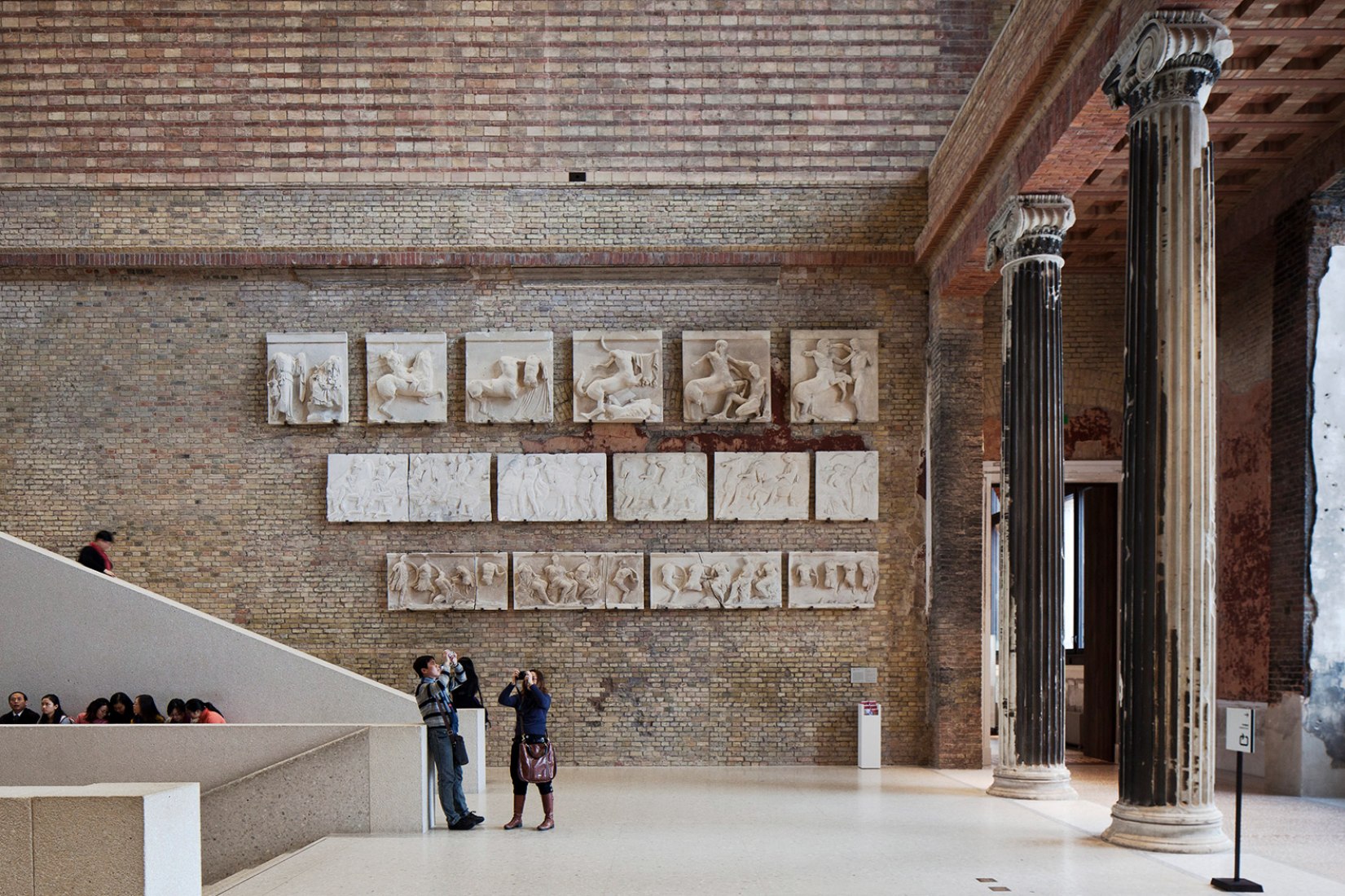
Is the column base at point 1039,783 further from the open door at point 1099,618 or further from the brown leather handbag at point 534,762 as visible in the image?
the brown leather handbag at point 534,762

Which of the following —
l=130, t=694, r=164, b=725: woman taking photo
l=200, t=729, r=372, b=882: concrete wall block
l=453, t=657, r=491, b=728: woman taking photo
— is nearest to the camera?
l=200, t=729, r=372, b=882: concrete wall block

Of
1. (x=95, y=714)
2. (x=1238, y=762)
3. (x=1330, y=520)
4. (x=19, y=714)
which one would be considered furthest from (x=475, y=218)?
(x=1238, y=762)

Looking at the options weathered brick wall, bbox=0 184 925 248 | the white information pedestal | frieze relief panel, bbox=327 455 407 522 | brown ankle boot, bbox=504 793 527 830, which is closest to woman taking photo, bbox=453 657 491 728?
frieze relief panel, bbox=327 455 407 522

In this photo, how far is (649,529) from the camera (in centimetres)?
1648

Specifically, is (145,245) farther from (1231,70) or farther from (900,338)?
(1231,70)

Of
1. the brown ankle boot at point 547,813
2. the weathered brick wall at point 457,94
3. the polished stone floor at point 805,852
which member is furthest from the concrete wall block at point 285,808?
the weathered brick wall at point 457,94

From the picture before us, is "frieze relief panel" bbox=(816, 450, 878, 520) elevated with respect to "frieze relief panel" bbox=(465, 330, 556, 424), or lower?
lower

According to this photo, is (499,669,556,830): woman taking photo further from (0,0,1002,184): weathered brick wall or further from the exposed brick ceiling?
(0,0,1002,184): weathered brick wall

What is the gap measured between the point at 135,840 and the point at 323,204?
12.2 metres

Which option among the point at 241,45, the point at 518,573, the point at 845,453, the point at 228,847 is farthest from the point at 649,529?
the point at 241,45

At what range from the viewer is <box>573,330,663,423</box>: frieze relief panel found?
16531 mm

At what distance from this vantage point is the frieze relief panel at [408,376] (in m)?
16.5

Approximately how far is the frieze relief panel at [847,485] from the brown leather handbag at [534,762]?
6783 mm

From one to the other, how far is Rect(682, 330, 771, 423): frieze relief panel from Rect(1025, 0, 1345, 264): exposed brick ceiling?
14.6ft
